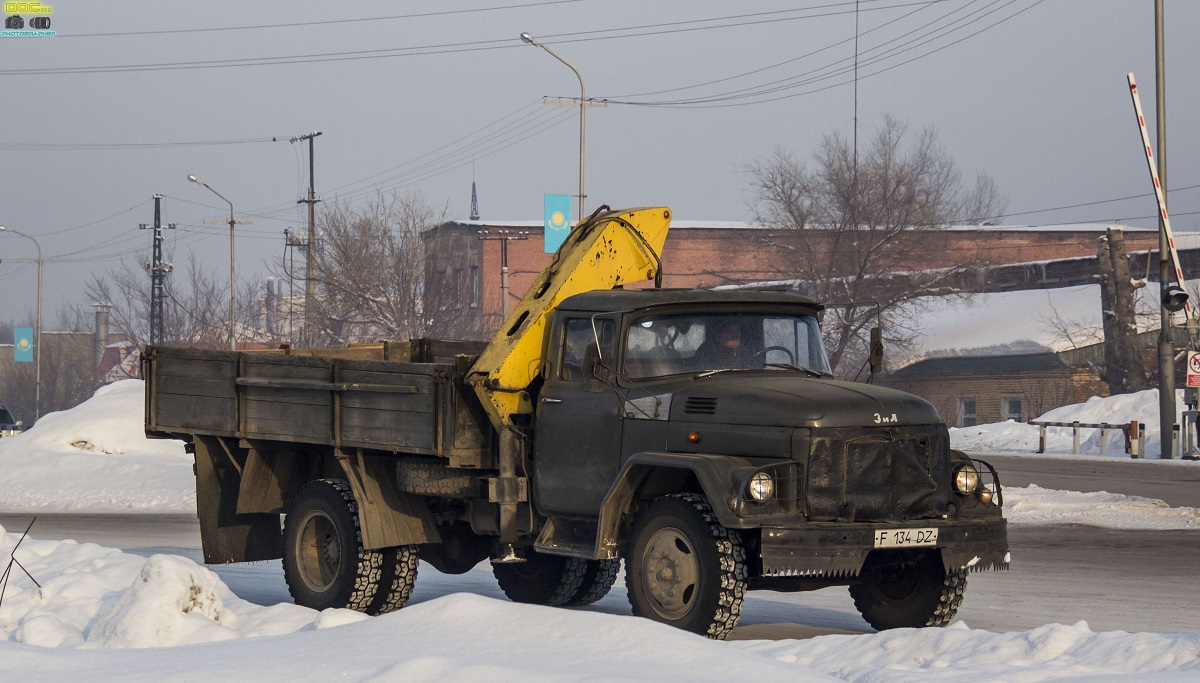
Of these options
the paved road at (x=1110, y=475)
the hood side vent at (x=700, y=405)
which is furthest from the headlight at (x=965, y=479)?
the paved road at (x=1110, y=475)

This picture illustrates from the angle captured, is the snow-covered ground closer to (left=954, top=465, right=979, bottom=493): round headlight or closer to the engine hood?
the engine hood

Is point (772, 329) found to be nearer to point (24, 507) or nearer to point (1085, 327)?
point (24, 507)

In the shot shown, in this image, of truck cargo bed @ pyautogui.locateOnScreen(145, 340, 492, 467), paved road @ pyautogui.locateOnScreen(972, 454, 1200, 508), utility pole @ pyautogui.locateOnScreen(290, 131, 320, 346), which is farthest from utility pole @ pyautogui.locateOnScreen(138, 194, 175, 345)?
truck cargo bed @ pyautogui.locateOnScreen(145, 340, 492, 467)

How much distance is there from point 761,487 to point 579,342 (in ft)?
7.04

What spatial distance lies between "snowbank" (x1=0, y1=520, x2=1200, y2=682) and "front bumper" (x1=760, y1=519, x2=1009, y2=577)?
0.44 m

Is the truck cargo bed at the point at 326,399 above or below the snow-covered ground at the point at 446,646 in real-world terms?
above

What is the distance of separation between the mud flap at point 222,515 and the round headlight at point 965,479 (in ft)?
19.6

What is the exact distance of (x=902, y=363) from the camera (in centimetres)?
5409

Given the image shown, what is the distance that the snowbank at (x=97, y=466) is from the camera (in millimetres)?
24250

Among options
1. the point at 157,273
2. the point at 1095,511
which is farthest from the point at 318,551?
the point at 157,273

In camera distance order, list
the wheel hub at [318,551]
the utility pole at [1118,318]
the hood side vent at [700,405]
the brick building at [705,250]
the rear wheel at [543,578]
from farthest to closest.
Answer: the brick building at [705,250], the utility pole at [1118,318], the rear wheel at [543,578], the wheel hub at [318,551], the hood side vent at [700,405]

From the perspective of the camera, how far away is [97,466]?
→ 88.9 feet

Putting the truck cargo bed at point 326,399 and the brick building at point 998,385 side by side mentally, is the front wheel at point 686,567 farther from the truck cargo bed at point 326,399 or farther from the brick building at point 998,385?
the brick building at point 998,385

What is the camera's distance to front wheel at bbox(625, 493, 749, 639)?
8.51 m
